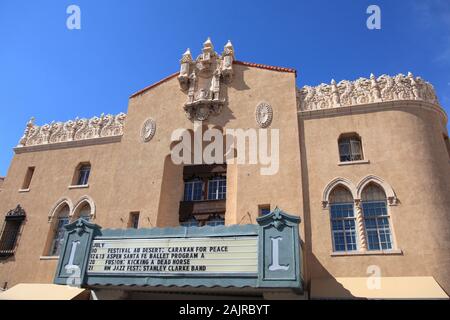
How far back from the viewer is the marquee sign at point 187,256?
1342 cm

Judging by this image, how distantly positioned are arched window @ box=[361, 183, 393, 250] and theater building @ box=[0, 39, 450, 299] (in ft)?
0.19

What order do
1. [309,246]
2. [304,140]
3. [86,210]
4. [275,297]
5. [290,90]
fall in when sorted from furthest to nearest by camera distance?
[86,210]
[290,90]
[304,140]
[309,246]
[275,297]

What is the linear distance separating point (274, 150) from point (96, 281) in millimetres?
9983

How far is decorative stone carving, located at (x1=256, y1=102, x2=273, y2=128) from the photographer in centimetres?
1909

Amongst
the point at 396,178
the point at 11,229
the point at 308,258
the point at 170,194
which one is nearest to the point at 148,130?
the point at 170,194

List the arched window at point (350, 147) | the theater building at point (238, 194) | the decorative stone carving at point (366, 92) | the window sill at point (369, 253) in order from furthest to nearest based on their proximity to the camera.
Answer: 1. the decorative stone carving at point (366, 92)
2. the arched window at point (350, 147)
3. the window sill at point (369, 253)
4. the theater building at point (238, 194)

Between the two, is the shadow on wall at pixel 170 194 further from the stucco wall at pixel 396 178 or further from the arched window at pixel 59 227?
the stucco wall at pixel 396 178

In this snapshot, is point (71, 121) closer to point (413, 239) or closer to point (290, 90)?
point (290, 90)

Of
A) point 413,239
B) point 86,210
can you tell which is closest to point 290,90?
point 413,239

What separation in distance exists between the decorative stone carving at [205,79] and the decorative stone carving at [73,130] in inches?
181

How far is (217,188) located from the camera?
19891 mm

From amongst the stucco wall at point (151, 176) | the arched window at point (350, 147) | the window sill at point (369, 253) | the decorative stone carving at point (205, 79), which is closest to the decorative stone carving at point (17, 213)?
the stucco wall at point (151, 176)

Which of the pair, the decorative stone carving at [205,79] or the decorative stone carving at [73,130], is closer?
the decorative stone carving at [205,79]

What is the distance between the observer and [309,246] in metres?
16.0
